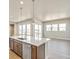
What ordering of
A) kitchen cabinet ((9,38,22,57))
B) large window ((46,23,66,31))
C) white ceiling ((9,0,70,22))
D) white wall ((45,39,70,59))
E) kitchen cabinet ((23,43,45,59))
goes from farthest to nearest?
large window ((46,23,66,31))
white ceiling ((9,0,70,22))
white wall ((45,39,70,59))
kitchen cabinet ((9,38,22,57))
kitchen cabinet ((23,43,45,59))

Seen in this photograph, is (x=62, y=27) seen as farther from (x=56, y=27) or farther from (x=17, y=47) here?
(x=17, y=47)

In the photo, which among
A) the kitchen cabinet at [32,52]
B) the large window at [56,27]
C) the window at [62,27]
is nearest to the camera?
the kitchen cabinet at [32,52]

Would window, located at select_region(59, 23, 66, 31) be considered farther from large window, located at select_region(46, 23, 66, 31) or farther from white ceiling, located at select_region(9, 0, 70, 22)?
white ceiling, located at select_region(9, 0, 70, 22)

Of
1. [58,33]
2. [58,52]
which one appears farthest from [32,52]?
[58,33]

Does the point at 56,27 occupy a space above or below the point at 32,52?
above

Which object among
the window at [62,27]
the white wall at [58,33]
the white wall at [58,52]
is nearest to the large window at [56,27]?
the window at [62,27]

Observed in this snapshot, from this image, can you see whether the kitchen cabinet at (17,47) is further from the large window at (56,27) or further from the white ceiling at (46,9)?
the large window at (56,27)

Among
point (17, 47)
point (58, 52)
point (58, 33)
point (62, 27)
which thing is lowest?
point (58, 52)

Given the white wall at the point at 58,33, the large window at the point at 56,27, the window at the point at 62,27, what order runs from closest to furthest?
1. the white wall at the point at 58,33
2. the window at the point at 62,27
3. the large window at the point at 56,27

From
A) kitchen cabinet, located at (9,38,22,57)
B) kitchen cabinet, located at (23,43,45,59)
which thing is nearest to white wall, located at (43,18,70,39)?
kitchen cabinet, located at (9,38,22,57)

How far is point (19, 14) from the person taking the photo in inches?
262

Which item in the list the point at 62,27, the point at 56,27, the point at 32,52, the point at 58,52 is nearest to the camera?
the point at 32,52

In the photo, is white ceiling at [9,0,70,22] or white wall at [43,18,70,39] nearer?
white ceiling at [9,0,70,22]
